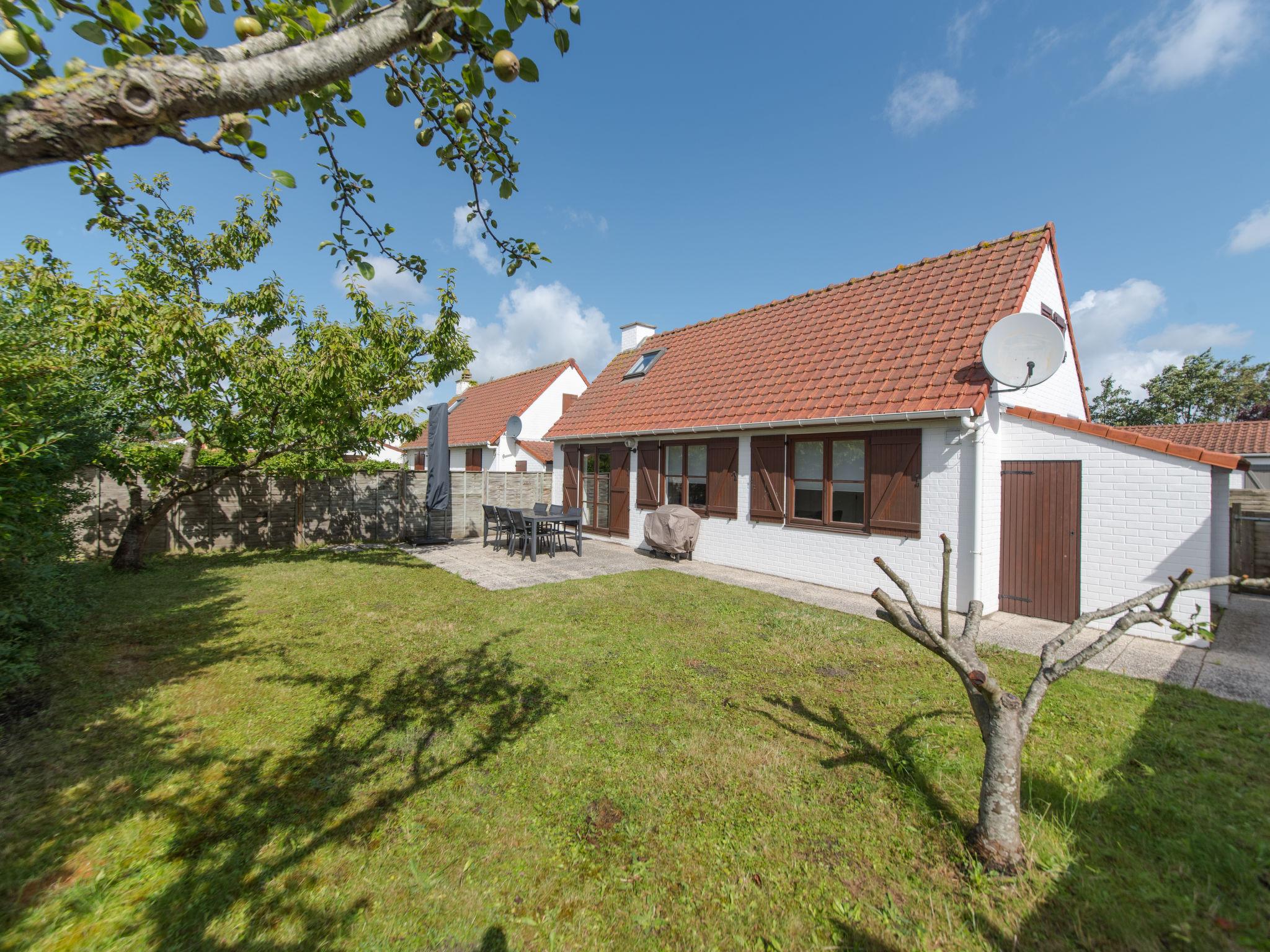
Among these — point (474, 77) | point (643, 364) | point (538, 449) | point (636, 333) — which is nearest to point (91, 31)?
point (474, 77)

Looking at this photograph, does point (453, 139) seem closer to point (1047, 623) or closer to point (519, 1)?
point (519, 1)

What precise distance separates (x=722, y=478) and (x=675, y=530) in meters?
1.39

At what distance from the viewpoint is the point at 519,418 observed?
20.7 meters

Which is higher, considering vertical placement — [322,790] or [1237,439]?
[1237,439]

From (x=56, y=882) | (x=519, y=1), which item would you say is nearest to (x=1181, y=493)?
(x=519, y=1)

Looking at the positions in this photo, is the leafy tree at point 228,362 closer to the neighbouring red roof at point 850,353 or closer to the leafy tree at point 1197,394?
the neighbouring red roof at point 850,353

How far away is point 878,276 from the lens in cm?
1071

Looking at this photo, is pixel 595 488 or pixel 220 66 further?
pixel 595 488

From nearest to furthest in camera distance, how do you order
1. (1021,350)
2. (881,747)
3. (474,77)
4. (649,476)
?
(474,77) → (881,747) → (1021,350) → (649,476)

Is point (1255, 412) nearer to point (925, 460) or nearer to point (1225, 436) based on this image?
point (1225, 436)

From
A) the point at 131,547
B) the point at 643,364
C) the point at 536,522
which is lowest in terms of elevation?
the point at 131,547

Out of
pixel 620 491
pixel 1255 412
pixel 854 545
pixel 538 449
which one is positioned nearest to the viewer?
pixel 854 545

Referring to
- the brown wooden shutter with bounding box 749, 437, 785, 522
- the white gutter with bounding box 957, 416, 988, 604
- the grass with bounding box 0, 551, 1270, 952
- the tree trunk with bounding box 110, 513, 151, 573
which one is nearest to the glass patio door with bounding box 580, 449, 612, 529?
the brown wooden shutter with bounding box 749, 437, 785, 522

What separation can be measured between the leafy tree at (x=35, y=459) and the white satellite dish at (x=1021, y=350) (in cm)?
906
